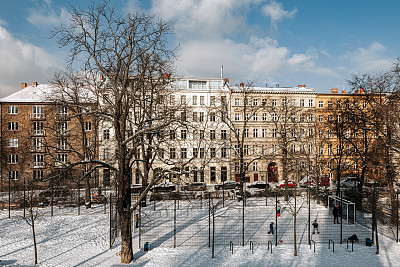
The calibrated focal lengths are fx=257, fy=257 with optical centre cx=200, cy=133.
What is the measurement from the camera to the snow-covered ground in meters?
13.7

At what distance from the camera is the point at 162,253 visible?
15047 millimetres

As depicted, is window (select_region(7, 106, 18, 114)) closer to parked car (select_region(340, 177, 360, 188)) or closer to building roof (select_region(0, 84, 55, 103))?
building roof (select_region(0, 84, 55, 103))

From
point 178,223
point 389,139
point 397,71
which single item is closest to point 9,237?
point 178,223

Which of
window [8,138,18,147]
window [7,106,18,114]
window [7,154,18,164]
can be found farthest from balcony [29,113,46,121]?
window [7,154,18,164]

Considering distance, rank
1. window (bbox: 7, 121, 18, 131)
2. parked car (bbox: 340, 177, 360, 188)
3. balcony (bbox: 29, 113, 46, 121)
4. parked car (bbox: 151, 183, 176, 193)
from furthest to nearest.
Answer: balcony (bbox: 29, 113, 46, 121) → window (bbox: 7, 121, 18, 131) → parked car (bbox: 340, 177, 360, 188) → parked car (bbox: 151, 183, 176, 193)

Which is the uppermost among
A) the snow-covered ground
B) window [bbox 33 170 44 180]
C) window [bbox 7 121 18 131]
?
window [bbox 7 121 18 131]

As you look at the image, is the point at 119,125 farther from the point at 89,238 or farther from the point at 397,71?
the point at 397,71

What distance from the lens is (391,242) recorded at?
Answer: 16.5m

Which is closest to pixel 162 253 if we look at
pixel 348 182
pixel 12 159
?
pixel 348 182

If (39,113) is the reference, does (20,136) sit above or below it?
below

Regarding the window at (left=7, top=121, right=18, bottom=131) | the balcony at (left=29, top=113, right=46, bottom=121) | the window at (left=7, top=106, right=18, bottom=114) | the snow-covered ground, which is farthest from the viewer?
the balcony at (left=29, top=113, right=46, bottom=121)

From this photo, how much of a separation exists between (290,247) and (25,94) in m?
42.1

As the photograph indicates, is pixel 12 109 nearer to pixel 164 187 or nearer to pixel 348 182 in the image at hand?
pixel 164 187

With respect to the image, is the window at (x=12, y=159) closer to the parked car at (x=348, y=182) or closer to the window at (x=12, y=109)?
the window at (x=12, y=109)
